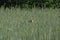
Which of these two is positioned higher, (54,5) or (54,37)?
(54,37)

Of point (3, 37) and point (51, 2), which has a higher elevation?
point (3, 37)

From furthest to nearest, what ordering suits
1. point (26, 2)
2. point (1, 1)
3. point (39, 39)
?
point (26, 2)
point (1, 1)
point (39, 39)

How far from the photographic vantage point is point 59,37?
377 cm

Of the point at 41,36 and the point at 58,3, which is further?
the point at 58,3

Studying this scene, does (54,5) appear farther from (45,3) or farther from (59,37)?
(59,37)

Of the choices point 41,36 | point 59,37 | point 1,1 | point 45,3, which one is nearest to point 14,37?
point 41,36

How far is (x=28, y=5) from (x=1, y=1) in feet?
5.94

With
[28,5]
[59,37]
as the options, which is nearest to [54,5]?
[28,5]

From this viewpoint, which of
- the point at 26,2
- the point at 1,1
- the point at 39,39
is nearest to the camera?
the point at 39,39

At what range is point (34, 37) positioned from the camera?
3.64 metres

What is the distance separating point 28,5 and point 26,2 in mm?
460

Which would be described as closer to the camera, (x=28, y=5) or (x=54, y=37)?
(x=54, y=37)

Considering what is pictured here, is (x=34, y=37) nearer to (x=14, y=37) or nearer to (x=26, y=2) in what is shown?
(x=14, y=37)

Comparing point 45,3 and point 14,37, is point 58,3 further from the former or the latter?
point 14,37
